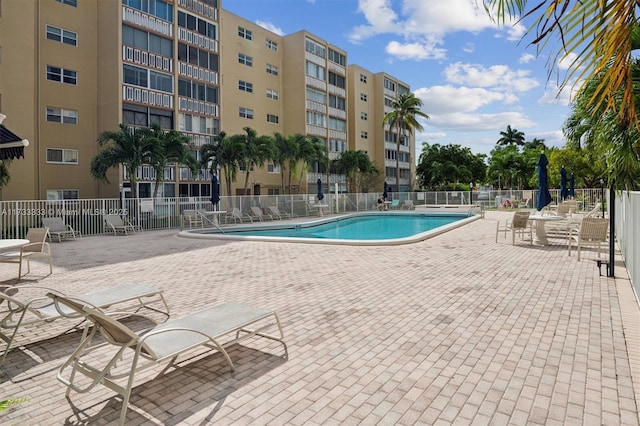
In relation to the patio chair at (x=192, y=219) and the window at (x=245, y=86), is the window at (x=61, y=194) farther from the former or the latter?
the window at (x=245, y=86)

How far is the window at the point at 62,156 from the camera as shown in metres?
25.8

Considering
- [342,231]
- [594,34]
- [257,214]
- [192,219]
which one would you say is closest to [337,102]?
[257,214]

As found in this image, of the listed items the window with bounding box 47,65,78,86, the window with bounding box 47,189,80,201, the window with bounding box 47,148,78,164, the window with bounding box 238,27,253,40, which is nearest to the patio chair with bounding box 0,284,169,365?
the window with bounding box 47,189,80,201

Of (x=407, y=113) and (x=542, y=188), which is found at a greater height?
(x=407, y=113)

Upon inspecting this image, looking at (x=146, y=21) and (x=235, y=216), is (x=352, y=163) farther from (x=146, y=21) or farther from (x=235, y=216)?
(x=146, y=21)

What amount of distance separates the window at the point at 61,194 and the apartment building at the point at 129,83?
6cm

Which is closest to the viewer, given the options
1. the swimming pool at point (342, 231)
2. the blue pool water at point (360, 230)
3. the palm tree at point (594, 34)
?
the palm tree at point (594, 34)

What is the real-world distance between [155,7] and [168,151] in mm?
12779

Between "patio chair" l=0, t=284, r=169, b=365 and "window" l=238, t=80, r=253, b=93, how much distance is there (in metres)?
33.1

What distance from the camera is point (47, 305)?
4938mm

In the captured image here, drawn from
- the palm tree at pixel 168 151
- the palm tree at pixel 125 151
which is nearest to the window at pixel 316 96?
the palm tree at pixel 168 151

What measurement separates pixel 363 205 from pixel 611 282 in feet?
87.4

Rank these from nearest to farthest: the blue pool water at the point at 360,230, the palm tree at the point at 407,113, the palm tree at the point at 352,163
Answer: the blue pool water at the point at 360,230 → the palm tree at the point at 352,163 → the palm tree at the point at 407,113

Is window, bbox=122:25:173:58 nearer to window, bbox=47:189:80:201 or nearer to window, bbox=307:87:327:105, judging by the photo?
window, bbox=47:189:80:201
